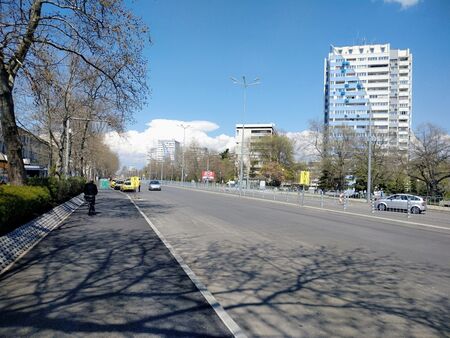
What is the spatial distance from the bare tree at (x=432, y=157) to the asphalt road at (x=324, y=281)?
1700 inches

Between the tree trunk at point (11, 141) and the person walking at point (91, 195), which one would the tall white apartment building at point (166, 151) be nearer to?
the person walking at point (91, 195)

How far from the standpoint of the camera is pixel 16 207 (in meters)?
10.6

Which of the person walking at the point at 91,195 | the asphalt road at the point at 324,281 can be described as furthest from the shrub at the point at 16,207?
the asphalt road at the point at 324,281

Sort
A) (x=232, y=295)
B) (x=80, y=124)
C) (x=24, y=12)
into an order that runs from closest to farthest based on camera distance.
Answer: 1. (x=232, y=295)
2. (x=24, y=12)
3. (x=80, y=124)

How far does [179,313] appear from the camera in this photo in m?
5.23

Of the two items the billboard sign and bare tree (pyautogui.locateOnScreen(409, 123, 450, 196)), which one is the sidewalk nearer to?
bare tree (pyautogui.locateOnScreen(409, 123, 450, 196))

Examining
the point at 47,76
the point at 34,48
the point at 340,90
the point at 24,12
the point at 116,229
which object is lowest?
the point at 116,229

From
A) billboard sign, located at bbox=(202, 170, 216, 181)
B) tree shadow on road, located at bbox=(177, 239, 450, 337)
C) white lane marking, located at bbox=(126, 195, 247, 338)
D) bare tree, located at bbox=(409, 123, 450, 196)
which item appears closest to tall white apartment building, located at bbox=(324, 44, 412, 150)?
billboard sign, located at bbox=(202, 170, 216, 181)

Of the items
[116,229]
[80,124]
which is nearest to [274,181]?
[80,124]

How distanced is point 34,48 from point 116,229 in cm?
662

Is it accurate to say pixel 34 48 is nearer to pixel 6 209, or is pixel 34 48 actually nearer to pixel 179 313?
pixel 6 209

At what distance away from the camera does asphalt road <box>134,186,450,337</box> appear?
5.06m

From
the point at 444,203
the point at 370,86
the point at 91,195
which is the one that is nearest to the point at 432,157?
the point at 444,203

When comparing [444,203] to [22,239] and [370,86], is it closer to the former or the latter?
[22,239]
